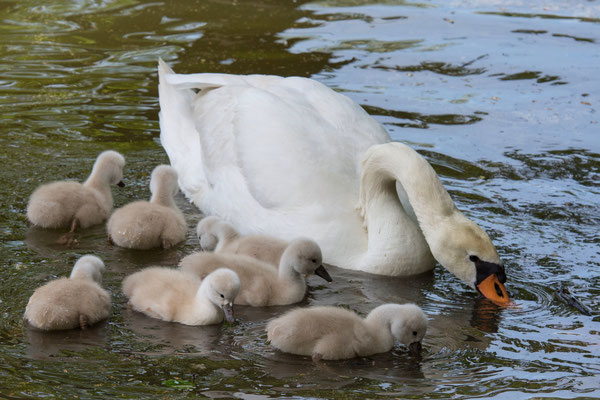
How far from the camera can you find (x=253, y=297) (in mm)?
7152

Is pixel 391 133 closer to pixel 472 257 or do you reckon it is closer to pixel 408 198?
pixel 408 198

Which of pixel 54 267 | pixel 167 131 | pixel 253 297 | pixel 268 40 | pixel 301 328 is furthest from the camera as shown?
pixel 268 40

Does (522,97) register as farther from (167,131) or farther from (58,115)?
(58,115)

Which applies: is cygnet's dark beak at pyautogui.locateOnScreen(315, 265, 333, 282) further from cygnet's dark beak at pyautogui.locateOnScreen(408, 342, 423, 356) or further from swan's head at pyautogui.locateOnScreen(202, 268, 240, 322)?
cygnet's dark beak at pyautogui.locateOnScreen(408, 342, 423, 356)

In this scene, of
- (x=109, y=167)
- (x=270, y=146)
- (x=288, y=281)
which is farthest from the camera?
(x=109, y=167)

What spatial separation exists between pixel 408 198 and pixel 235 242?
55.1 inches

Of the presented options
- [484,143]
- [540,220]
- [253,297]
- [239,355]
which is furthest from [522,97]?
A: [239,355]

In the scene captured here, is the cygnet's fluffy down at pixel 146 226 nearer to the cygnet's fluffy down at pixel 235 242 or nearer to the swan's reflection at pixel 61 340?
the cygnet's fluffy down at pixel 235 242

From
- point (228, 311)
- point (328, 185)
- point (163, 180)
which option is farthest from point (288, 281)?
point (163, 180)

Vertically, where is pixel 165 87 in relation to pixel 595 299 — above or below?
above

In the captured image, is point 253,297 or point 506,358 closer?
point 506,358

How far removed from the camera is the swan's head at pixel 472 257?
23.9ft

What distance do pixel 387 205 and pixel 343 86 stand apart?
5.04 metres

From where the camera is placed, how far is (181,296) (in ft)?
22.4
